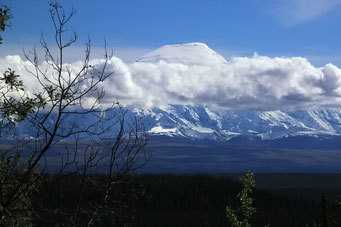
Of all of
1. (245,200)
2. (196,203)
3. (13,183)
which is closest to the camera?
(13,183)

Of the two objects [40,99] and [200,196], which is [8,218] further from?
[200,196]

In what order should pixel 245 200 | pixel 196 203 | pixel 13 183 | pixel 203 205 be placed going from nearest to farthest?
1. pixel 13 183
2. pixel 245 200
3. pixel 196 203
4. pixel 203 205

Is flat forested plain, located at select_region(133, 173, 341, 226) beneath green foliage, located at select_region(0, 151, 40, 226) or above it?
beneath

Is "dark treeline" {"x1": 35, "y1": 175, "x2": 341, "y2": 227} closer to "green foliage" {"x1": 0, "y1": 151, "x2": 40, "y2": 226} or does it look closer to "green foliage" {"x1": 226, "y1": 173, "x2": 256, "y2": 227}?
"green foliage" {"x1": 226, "y1": 173, "x2": 256, "y2": 227}

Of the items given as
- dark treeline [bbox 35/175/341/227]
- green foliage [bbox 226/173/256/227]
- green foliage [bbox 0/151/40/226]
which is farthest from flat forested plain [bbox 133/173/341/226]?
green foliage [bbox 0/151/40/226]

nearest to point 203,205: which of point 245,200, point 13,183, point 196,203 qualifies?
point 196,203

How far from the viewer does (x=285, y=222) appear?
417 ft

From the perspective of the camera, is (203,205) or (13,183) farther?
(203,205)

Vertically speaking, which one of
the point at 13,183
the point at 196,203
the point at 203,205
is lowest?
the point at 203,205

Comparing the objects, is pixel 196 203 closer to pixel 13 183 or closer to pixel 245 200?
pixel 245 200

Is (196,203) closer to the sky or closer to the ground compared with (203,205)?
closer to the sky

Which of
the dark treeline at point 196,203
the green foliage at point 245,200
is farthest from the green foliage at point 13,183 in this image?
the dark treeline at point 196,203

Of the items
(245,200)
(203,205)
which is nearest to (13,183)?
(245,200)

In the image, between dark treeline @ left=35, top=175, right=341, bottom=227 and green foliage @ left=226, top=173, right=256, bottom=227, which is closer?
green foliage @ left=226, top=173, right=256, bottom=227
